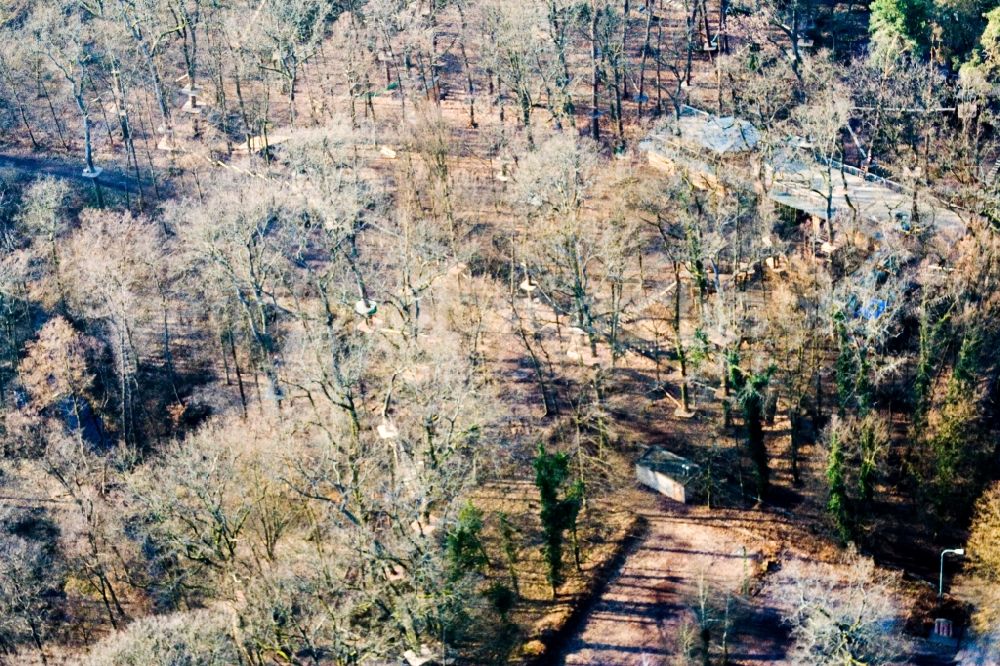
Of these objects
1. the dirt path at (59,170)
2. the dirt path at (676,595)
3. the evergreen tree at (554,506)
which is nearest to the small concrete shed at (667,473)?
the dirt path at (676,595)

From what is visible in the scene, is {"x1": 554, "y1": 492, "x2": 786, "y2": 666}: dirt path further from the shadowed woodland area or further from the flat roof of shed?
the flat roof of shed

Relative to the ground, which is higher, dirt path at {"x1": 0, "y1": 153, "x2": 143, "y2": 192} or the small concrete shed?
dirt path at {"x1": 0, "y1": 153, "x2": 143, "y2": 192}

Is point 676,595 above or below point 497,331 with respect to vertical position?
below

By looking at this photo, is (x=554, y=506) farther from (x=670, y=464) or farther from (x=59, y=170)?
(x=59, y=170)

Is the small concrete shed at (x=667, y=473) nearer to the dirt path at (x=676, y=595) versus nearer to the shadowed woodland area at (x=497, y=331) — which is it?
the dirt path at (x=676, y=595)

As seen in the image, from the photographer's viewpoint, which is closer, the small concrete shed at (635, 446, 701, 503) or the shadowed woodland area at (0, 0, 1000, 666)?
the shadowed woodland area at (0, 0, 1000, 666)

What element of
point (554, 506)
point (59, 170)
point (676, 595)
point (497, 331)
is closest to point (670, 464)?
point (676, 595)

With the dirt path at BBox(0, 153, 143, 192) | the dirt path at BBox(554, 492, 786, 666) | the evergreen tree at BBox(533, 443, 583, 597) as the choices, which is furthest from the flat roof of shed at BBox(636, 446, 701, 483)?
the dirt path at BBox(0, 153, 143, 192)
